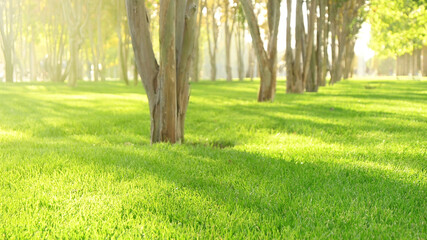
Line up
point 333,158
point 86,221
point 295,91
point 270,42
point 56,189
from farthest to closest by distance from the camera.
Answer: point 295,91 < point 270,42 < point 333,158 < point 56,189 < point 86,221

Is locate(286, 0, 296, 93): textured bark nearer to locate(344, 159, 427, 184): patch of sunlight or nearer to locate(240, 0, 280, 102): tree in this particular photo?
locate(240, 0, 280, 102): tree

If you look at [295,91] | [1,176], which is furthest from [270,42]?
[1,176]

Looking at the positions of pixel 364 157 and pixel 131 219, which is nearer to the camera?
pixel 131 219

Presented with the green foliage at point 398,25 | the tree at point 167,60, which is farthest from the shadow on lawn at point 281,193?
the green foliage at point 398,25

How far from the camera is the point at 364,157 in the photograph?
4789 mm

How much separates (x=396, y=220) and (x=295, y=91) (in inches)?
541

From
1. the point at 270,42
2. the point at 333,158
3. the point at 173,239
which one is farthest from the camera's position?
the point at 270,42

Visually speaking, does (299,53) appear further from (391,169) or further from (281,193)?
(281,193)

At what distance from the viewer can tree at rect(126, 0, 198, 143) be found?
552 cm

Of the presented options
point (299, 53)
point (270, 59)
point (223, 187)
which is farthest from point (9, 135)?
point (299, 53)

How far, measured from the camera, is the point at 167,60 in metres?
5.55

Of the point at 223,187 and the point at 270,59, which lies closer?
the point at 223,187

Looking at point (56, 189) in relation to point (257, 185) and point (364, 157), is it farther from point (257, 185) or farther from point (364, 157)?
point (364, 157)

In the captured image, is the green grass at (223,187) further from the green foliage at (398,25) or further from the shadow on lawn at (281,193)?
the green foliage at (398,25)
